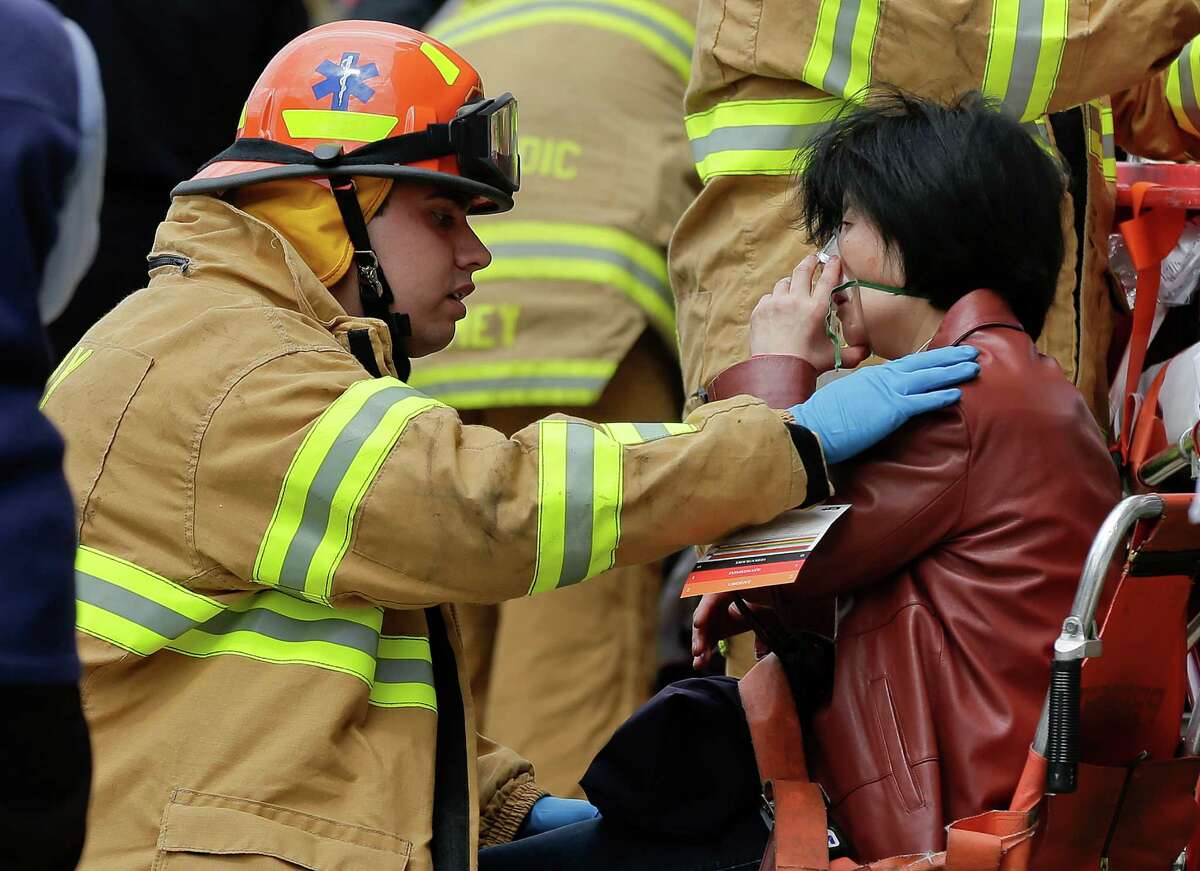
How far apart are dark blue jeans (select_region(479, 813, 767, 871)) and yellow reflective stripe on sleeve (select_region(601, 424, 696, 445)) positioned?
0.63 meters

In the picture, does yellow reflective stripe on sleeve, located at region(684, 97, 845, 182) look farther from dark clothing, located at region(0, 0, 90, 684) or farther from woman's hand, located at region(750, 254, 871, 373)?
dark clothing, located at region(0, 0, 90, 684)

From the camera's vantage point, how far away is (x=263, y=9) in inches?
169

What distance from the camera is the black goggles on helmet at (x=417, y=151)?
2484mm

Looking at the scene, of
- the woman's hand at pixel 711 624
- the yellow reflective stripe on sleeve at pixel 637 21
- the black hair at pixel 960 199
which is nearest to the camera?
the black hair at pixel 960 199

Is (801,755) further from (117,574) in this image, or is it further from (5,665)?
(5,665)

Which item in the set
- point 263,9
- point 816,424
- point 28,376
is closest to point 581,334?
point 263,9

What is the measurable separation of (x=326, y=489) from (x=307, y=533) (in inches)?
2.7

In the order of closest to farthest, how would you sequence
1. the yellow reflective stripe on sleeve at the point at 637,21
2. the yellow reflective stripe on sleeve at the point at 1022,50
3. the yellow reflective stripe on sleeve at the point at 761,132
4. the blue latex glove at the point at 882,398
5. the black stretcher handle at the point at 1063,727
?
1. the black stretcher handle at the point at 1063,727
2. the blue latex glove at the point at 882,398
3. the yellow reflective stripe on sleeve at the point at 1022,50
4. the yellow reflective stripe on sleeve at the point at 761,132
5. the yellow reflective stripe on sleeve at the point at 637,21

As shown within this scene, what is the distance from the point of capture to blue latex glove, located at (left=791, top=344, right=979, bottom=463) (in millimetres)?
2191

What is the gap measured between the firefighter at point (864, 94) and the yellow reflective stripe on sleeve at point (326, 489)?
1037 millimetres

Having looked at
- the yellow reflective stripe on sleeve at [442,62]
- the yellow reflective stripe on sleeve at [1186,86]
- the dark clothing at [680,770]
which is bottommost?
the dark clothing at [680,770]

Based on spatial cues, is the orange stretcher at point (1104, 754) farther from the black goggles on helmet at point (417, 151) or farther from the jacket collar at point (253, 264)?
the black goggles on helmet at point (417, 151)

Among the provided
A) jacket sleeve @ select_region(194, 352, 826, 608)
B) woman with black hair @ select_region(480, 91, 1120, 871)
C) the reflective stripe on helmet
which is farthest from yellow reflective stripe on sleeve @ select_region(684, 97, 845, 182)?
the reflective stripe on helmet

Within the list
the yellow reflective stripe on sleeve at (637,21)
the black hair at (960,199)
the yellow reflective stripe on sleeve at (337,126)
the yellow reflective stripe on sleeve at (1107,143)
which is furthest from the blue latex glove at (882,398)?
the yellow reflective stripe on sleeve at (637,21)
